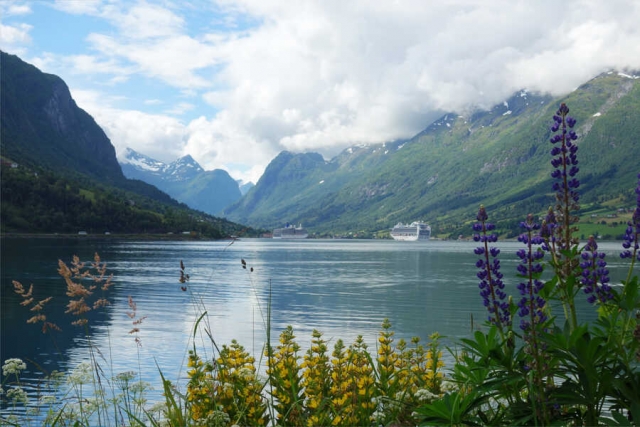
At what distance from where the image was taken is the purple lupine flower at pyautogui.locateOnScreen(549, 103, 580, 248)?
15.4 feet

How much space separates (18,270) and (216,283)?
26.5 meters

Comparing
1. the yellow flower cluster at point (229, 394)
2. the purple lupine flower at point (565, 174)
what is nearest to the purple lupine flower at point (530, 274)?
the purple lupine flower at point (565, 174)

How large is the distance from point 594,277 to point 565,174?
911 mm

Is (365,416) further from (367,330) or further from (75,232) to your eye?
(75,232)

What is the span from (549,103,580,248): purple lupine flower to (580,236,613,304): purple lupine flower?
0.25 m

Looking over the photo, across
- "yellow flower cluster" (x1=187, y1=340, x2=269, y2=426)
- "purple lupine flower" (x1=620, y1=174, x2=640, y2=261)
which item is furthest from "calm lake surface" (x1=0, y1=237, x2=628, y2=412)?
"purple lupine flower" (x1=620, y1=174, x2=640, y2=261)

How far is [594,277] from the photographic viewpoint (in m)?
4.71

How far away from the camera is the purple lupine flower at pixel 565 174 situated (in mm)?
4688

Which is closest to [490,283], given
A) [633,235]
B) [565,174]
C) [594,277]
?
[594,277]

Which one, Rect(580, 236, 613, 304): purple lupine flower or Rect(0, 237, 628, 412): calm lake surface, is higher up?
Rect(580, 236, 613, 304): purple lupine flower

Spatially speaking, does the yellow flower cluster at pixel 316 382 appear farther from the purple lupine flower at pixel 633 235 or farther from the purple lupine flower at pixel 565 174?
the purple lupine flower at pixel 633 235

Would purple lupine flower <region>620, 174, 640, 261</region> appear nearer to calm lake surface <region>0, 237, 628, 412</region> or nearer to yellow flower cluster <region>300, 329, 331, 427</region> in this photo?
yellow flower cluster <region>300, 329, 331, 427</region>

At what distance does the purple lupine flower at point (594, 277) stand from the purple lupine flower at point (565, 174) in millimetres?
254

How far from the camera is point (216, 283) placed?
64.5 metres
